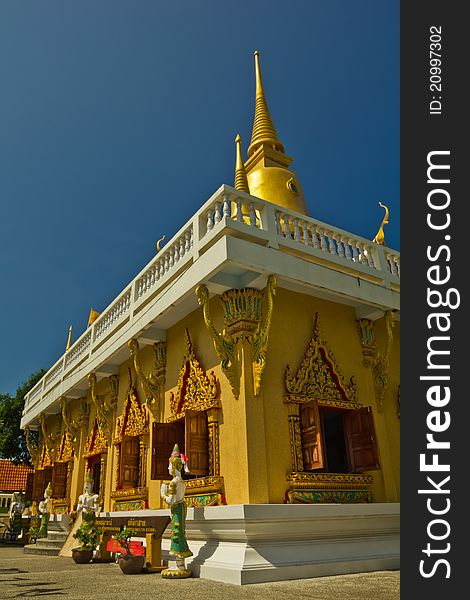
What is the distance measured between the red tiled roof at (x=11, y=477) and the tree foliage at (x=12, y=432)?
4.20 meters

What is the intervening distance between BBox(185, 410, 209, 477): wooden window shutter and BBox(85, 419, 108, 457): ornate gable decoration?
15.1 feet

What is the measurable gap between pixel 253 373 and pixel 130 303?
13.1ft

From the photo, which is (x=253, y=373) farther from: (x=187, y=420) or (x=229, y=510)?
(x=229, y=510)

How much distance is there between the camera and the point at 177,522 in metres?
6.15

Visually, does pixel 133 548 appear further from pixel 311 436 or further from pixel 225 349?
pixel 225 349

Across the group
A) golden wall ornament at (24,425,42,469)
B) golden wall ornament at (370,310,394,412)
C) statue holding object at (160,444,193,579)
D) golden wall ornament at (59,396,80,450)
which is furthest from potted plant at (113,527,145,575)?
golden wall ornament at (24,425,42,469)

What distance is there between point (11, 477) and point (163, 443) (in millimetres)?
19843

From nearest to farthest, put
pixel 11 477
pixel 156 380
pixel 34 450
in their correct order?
pixel 156 380 < pixel 34 450 < pixel 11 477

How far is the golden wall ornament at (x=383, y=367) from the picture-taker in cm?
830

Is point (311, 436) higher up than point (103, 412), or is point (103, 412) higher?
point (103, 412)

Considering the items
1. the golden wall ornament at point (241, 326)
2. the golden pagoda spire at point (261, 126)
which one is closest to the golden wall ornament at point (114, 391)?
the golden wall ornament at point (241, 326)

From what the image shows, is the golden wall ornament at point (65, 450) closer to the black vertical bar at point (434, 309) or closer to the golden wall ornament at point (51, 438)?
the golden wall ornament at point (51, 438)

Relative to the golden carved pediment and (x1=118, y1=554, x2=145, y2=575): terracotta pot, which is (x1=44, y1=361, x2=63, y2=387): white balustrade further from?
(x1=118, y1=554, x2=145, y2=575): terracotta pot

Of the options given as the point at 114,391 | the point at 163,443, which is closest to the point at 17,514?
the point at 114,391
